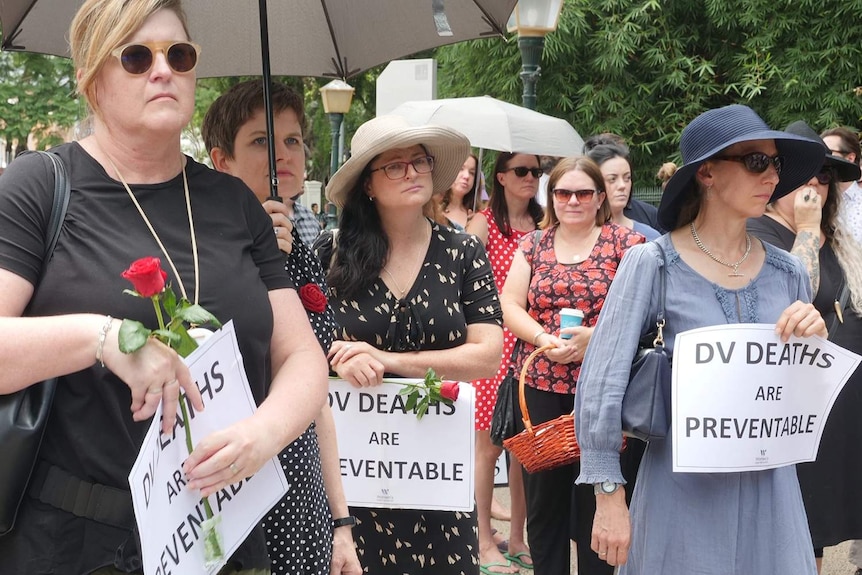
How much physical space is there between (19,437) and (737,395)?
207cm

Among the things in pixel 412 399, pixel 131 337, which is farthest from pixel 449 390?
pixel 131 337

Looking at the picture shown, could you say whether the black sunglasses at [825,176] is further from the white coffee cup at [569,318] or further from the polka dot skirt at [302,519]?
the polka dot skirt at [302,519]

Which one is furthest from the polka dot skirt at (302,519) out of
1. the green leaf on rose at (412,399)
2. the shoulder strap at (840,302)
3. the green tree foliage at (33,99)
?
the green tree foliage at (33,99)

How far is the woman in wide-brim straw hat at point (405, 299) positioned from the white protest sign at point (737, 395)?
111cm

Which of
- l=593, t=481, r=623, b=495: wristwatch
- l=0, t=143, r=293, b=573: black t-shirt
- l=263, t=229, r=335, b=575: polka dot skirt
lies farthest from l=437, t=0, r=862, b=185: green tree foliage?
l=0, t=143, r=293, b=573: black t-shirt

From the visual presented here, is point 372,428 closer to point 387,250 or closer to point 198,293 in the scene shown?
point 387,250

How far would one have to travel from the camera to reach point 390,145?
3.96 metres

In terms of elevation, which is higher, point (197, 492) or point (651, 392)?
point (197, 492)

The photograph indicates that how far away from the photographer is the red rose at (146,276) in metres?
1.75

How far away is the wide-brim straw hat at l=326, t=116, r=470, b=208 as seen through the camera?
397cm

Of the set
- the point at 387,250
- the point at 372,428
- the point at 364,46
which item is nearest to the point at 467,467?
the point at 372,428

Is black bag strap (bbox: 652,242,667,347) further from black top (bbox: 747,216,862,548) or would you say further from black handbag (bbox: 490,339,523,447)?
black handbag (bbox: 490,339,523,447)

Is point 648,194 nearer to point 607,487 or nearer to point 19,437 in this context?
point 607,487

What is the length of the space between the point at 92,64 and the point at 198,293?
0.54 metres
